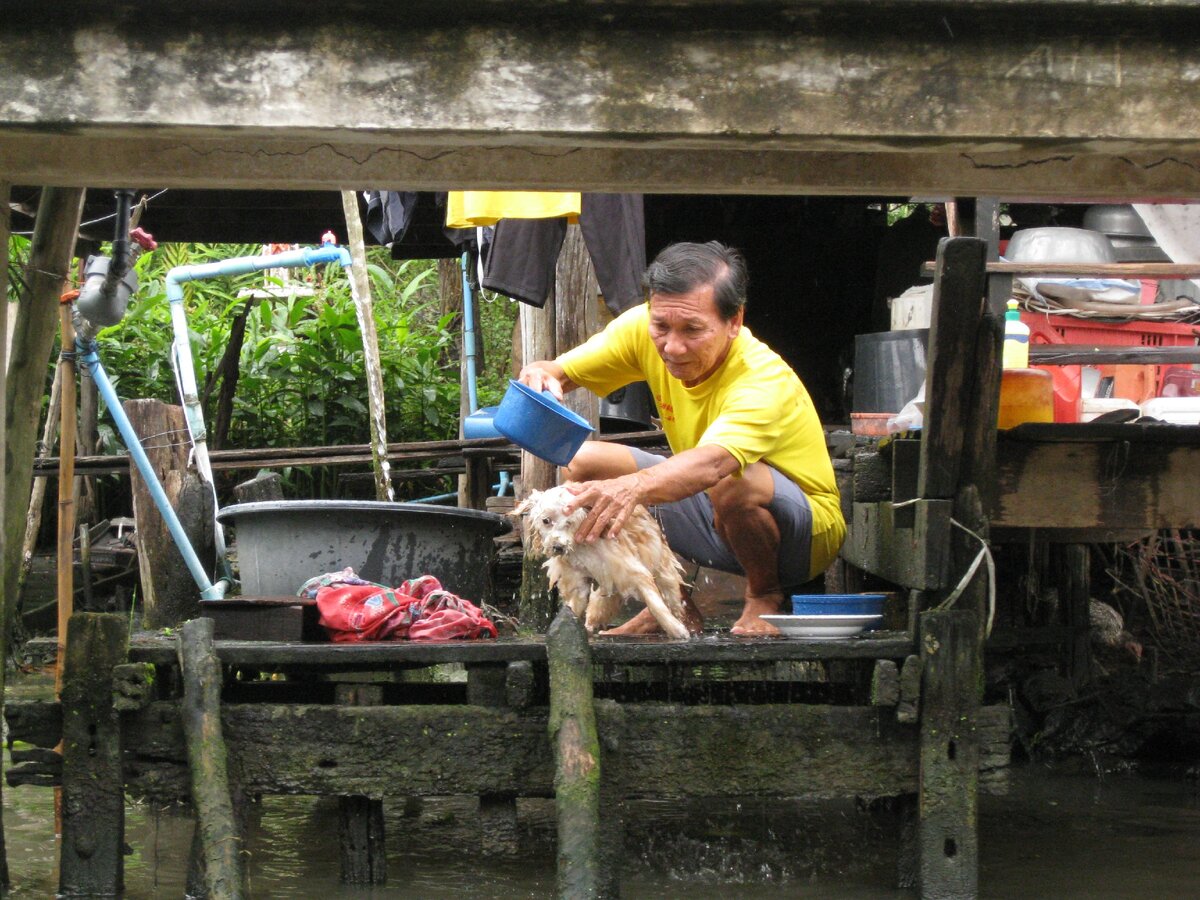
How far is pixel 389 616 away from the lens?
4137mm

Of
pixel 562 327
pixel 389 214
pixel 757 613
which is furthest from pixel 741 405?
pixel 389 214

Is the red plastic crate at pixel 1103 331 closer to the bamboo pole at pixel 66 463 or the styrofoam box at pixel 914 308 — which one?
the styrofoam box at pixel 914 308

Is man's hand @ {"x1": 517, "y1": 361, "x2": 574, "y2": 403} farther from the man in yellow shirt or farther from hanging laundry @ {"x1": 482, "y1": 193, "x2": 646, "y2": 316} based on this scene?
hanging laundry @ {"x1": 482, "y1": 193, "x2": 646, "y2": 316}

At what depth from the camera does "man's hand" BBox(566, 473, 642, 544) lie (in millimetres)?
3977

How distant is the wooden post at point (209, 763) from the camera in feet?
11.4

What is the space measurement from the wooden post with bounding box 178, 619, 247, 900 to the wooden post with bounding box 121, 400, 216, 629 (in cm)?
228

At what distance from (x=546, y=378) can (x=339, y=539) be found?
90 cm

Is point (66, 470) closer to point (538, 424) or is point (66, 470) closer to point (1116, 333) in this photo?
point (538, 424)

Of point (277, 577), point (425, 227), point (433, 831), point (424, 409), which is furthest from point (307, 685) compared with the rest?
point (424, 409)

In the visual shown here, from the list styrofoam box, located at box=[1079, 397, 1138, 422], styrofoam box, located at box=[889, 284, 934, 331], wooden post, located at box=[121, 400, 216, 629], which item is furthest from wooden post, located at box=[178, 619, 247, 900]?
styrofoam box, located at box=[889, 284, 934, 331]

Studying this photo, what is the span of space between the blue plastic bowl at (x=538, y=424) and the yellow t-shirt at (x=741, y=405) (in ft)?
1.36

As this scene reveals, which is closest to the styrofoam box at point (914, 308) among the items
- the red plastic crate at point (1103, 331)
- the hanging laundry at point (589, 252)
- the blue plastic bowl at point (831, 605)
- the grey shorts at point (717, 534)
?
the red plastic crate at point (1103, 331)

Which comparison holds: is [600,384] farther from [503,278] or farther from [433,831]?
[433,831]

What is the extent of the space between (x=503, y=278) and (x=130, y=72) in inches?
131
